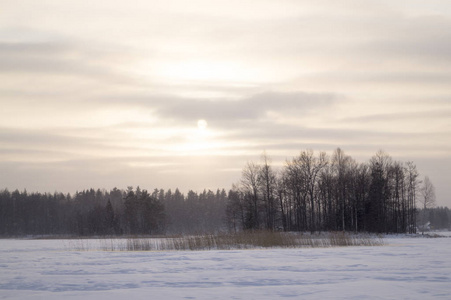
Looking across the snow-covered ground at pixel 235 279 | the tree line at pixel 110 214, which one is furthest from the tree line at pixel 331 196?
the snow-covered ground at pixel 235 279

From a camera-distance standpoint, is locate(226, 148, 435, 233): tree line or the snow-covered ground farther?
locate(226, 148, 435, 233): tree line

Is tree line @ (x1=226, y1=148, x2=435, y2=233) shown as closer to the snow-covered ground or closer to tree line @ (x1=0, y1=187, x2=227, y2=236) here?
tree line @ (x1=0, y1=187, x2=227, y2=236)

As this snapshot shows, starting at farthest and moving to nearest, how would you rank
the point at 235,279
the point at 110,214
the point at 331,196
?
the point at 110,214
the point at 331,196
the point at 235,279

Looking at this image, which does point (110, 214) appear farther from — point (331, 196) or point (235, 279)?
point (235, 279)

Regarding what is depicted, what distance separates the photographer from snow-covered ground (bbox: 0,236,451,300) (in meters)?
13.7

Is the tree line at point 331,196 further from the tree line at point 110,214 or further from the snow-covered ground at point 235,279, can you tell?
the snow-covered ground at point 235,279

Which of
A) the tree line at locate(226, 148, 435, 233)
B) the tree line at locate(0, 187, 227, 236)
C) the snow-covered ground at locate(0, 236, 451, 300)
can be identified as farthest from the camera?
the tree line at locate(0, 187, 227, 236)

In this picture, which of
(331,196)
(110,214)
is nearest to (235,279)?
(331,196)

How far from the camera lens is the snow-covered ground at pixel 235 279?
13.7m

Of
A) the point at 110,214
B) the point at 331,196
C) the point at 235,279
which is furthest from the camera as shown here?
the point at 110,214

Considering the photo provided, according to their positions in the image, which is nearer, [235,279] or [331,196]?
[235,279]

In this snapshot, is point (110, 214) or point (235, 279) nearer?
point (235, 279)

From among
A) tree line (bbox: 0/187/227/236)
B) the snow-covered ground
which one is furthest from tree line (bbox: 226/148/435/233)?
the snow-covered ground

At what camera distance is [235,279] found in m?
16.8
